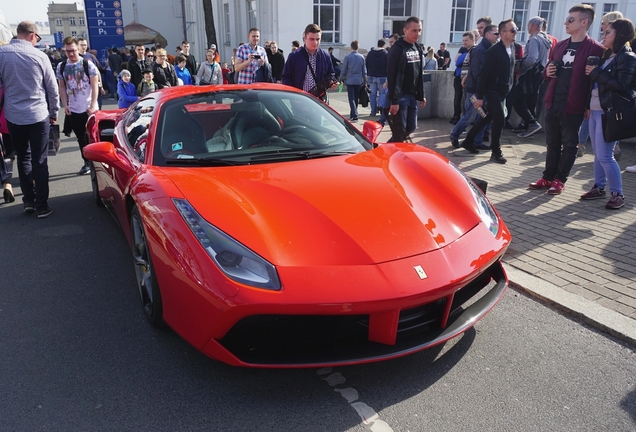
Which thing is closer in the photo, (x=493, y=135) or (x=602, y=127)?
(x=602, y=127)

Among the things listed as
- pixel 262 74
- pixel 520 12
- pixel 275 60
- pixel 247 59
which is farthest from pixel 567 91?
pixel 520 12

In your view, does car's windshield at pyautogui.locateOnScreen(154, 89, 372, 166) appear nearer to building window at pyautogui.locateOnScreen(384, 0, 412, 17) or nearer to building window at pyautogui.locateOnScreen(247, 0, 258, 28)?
building window at pyautogui.locateOnScreen(384, 0, 412, 17)

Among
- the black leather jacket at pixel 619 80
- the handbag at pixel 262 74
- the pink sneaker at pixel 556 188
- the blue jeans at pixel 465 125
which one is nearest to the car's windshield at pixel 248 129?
the black leather jacket at pixel 619 80

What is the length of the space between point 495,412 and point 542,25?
8668 millimetres

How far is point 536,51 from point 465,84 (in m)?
1.78

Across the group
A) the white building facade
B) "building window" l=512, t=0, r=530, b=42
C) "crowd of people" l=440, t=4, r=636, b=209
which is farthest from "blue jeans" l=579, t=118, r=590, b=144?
"building window" l=512, t=0, r=530, b=42

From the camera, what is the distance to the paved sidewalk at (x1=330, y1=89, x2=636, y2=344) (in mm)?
3305

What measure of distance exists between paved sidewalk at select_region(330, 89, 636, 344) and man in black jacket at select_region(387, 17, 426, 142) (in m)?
1.21

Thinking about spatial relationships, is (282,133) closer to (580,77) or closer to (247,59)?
(580,77)

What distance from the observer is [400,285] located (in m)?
2.27

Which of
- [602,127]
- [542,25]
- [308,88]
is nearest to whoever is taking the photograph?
[602,127]

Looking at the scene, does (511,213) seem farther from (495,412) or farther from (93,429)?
(93,429)

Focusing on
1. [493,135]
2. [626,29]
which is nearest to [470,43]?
[493,135]

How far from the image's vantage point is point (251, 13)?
89.2 feet
